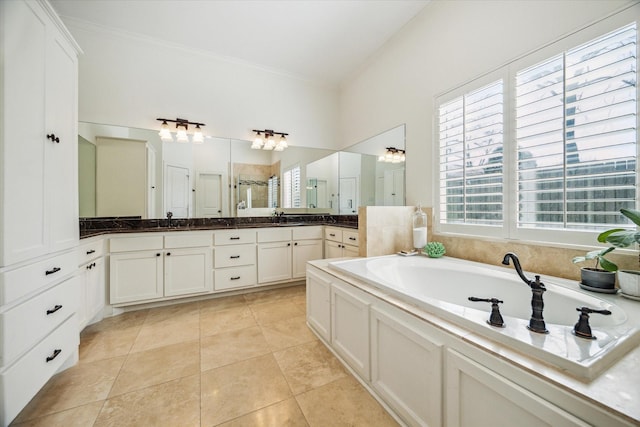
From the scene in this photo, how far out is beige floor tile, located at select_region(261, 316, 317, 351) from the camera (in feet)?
6.06

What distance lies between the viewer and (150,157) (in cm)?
274

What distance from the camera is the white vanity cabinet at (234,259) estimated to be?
2.73m

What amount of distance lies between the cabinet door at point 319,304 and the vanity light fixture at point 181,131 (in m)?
2.22

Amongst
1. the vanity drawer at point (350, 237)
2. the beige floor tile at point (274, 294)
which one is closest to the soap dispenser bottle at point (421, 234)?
the vanity drawer at point (350, 237)

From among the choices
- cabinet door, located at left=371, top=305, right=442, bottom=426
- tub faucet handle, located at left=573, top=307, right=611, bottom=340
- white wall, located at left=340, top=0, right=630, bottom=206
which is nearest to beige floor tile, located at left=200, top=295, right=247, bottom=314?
cabinet door, located at left=371, top=305, right=442, bottom=426

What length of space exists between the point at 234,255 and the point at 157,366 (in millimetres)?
1323

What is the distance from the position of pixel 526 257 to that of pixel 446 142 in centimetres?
111

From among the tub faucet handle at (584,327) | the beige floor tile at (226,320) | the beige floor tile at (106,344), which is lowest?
the beige floor tile at (106,344)

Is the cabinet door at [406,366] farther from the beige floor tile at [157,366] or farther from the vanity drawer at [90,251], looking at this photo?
the vanity drawer at [90,251]

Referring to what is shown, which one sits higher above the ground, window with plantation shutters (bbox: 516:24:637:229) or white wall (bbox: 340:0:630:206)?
white wall (bbox: 340:0:630:206)

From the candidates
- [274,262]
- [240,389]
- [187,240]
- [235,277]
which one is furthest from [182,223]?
[240,389]

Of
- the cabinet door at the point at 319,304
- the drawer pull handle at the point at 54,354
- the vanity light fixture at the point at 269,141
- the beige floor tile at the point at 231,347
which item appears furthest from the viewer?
the vanity light fixture at the point at 269,141

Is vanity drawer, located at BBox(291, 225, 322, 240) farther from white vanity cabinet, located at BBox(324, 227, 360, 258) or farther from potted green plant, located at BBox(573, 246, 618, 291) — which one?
potted green plant, located at BBox(573, 246, 618, 291)

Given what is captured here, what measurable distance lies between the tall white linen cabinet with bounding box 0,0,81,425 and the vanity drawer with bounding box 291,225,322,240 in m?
2.06
